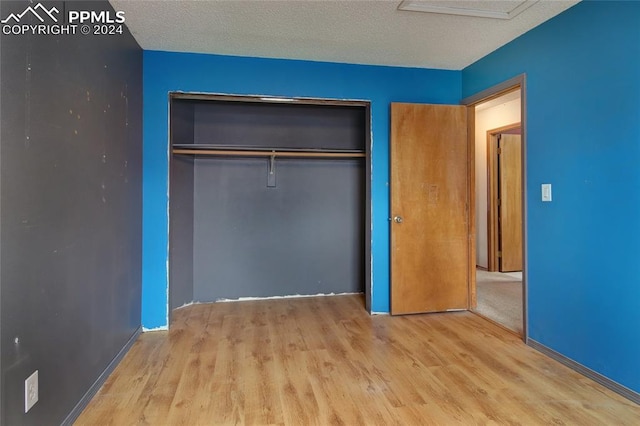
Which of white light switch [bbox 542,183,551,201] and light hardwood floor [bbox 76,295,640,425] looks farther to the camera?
white light switch [bbox 542,183,551,201]

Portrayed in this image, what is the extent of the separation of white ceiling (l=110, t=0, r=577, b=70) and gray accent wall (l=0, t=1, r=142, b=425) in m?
0.40

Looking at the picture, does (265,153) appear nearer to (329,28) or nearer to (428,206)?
(329,28)

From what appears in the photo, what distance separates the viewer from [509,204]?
5305 mm

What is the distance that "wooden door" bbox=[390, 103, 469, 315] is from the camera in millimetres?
3223

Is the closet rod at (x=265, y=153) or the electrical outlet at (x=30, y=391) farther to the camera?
the closet rod at (x=265, y=153)

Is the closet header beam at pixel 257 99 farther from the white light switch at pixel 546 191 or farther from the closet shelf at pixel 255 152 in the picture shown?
the white light switch at pixel 546 191

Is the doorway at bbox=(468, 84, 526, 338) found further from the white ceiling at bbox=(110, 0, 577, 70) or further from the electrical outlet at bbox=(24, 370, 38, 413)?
the electrical outlet at bbox=(24, 370, 38, 413)

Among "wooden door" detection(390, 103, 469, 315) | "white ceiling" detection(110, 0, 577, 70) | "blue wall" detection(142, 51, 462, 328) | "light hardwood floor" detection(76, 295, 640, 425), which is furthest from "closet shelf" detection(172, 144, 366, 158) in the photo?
"light hardwood floor" detection(76, 295, 640, 425)

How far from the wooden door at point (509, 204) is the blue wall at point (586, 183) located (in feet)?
9.54

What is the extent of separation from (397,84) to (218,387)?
2.98 m

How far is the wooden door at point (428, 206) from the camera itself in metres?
3.22

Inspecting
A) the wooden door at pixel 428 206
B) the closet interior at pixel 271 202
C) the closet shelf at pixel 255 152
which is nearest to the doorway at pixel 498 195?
the wooden door at pixel 428 206

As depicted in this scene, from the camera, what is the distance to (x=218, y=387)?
2.01 meters

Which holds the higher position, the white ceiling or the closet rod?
the white ceiling
